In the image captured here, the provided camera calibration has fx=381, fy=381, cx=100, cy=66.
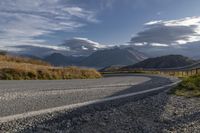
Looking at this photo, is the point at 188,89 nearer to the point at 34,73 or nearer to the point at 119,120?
the point at 119,120

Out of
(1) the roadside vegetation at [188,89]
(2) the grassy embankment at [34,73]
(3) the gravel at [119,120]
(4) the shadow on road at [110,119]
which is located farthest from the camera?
(2) the grassy embankment at [34,73]

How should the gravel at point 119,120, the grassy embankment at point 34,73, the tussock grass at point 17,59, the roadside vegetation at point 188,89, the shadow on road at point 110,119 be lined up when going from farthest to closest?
1. the tussock grass at point 17,59
2. the grassy embankment at point 34,73
3. the roadside vegetation at point 188,89
4. the shadow on road at point 110,119
5. the gravel at point 119,120

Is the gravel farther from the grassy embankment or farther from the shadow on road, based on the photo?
the grassy embankment

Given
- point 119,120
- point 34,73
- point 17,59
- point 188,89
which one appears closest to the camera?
point 119,120

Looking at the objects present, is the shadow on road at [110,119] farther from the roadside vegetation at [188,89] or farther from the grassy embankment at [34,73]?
the grassy embankment at [34,73]

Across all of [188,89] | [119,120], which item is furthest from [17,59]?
[119,120]

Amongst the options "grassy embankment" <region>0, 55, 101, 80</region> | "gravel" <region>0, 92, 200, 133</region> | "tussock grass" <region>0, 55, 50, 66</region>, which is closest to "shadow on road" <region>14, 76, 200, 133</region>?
"gravel" <region>0, 92, 200, 133</region>

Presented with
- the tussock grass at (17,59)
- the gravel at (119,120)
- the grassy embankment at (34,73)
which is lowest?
the gravel at (119,120)

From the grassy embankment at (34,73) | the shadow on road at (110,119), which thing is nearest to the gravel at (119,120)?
the shadow on road at (110,119)

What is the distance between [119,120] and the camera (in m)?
8.45

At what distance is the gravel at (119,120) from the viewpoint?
24.0 ft

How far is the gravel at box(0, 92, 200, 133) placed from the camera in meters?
7.32

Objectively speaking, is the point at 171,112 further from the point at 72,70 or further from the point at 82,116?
the point at 72,70

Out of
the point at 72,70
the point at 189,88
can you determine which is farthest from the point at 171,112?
the point at 72,70
